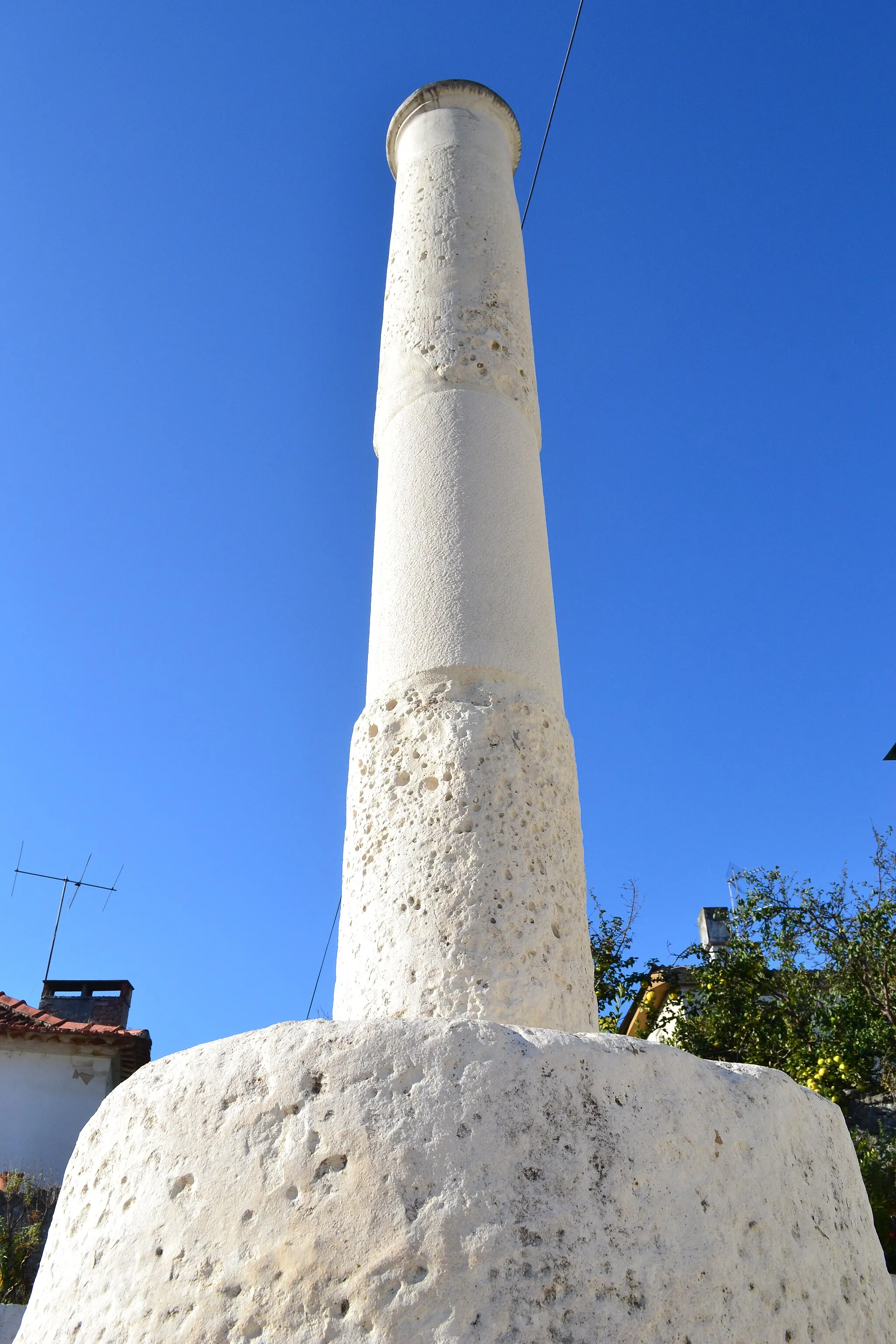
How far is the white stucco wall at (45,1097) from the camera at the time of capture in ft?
40.1

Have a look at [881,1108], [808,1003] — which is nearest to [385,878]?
[808,1003]

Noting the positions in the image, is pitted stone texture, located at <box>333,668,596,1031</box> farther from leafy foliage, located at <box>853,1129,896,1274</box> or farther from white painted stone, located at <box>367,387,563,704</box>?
leafy foliage, located at <box>853,1129,896,1274</box>

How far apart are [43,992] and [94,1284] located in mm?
Answer: 16529

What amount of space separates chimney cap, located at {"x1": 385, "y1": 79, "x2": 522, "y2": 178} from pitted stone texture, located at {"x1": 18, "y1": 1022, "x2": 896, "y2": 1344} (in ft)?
15.0

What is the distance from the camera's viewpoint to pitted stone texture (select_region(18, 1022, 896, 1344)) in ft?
6.42

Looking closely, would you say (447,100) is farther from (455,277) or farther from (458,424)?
(458,424)

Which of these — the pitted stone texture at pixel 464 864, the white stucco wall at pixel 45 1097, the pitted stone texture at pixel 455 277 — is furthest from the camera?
the white stucco wall at pixel 45 1097

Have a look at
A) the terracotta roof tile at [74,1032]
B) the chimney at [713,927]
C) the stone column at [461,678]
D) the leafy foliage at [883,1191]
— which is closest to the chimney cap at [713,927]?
the chimney at [713,927]

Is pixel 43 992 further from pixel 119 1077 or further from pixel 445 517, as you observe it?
pixel 445 517

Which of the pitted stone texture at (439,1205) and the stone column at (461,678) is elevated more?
the stone column at (461,678)

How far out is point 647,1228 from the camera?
208 cm

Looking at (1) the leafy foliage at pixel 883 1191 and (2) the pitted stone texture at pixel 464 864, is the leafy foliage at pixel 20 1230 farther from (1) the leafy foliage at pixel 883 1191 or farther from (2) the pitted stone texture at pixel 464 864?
(2) the pitted stone texture at pixel 464 864

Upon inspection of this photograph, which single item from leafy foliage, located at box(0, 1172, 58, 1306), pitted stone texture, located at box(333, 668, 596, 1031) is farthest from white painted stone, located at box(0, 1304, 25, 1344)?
pitted stone texture, located at box(333, 668, 596, 1031)

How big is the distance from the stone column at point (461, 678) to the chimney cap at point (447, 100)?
47cm
